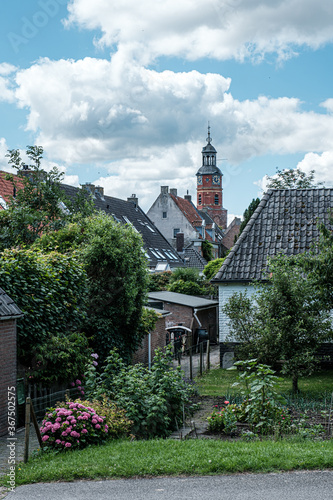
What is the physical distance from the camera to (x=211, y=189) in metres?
128

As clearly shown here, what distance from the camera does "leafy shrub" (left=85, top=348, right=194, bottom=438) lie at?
10758 millimetres

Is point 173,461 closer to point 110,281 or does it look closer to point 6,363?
point 6,363

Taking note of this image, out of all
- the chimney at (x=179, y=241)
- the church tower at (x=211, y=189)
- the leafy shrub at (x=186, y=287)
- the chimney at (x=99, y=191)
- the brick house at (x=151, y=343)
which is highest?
the church tower at (x=211, y=189)

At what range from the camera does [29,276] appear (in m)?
13.8

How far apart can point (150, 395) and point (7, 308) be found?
3.51m

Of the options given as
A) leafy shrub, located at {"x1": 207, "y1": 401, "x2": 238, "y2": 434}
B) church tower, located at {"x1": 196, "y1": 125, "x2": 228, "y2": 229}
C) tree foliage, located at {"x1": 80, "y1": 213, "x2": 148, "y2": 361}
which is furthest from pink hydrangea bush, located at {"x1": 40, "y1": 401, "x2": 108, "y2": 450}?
church tower, located at {"x1": 196, "y1": 125, "x2": 228, "y2": 229}

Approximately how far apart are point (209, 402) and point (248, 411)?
3817 mm

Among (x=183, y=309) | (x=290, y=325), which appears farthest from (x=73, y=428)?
(x=183, y=309)

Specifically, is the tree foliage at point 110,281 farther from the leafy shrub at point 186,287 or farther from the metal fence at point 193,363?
the leafy shrub at point 186,287

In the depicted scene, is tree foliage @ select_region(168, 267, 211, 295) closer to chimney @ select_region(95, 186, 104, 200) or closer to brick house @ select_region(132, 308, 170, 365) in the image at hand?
chimney @ select_region(95, 186, 104, 200)

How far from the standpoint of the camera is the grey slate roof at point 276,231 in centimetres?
2330

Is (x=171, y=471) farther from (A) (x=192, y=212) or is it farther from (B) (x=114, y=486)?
(A) (x=192, y=212)

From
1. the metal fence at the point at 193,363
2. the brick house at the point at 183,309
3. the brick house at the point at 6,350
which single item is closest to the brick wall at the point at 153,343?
the metal fence at the point at 193,363

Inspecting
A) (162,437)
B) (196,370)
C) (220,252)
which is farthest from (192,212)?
(162,437)
